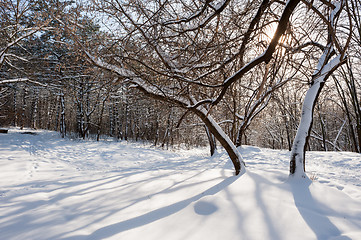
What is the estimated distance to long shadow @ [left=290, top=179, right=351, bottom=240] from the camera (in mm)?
2072

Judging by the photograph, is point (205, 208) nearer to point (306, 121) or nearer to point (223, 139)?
point (223, 139)

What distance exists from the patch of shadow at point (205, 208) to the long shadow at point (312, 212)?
1.16m

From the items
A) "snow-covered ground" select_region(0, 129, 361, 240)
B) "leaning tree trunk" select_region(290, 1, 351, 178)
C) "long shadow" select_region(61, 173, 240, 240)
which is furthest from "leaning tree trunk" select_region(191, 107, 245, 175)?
"long shadow" select_region(61, 173, 240, 240)

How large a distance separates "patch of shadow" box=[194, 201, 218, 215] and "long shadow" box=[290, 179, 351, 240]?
1157 mm

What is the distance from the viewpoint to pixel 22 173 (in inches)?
216

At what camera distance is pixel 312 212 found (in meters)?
2.46

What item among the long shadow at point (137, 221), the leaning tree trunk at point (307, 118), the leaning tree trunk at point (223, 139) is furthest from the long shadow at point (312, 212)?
the long shadow at point (137, 221)

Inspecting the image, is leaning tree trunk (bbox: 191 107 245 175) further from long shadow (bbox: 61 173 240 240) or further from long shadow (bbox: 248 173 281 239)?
long shadow (bbox: 61 173 240 240)

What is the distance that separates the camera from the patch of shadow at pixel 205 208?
2.55 metres

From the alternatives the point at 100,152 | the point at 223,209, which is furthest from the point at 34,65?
the point at 223,209

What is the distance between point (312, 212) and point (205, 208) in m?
1.44

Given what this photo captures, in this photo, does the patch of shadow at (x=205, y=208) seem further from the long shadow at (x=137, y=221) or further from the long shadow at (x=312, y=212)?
the long shadow at (x=312, y=212)

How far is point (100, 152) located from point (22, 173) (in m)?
5.54

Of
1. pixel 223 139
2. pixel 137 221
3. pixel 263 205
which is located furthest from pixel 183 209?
pixel 223 139
